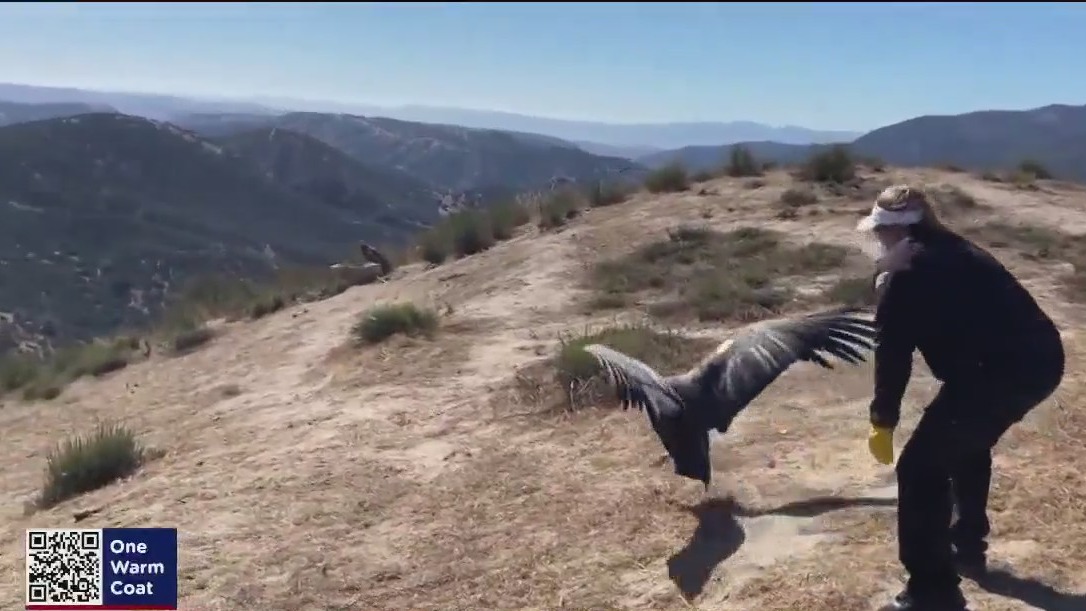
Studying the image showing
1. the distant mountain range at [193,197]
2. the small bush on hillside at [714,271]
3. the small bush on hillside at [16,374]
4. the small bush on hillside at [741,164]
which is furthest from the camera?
the distant mountain range at [193,197]

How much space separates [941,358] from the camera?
12.8 ft

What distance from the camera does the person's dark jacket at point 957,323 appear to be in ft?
12.2

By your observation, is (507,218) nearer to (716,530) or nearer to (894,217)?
(716,530)

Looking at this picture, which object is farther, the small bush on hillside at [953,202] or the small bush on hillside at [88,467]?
the small bush on hillside at [953,202]

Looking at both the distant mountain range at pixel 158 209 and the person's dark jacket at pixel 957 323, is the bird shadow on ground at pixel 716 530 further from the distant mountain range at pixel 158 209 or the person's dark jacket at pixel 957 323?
the distant mountain range at pixel 158 209

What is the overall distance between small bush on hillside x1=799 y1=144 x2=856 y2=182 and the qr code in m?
12.7

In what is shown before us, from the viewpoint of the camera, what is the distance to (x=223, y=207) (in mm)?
55188

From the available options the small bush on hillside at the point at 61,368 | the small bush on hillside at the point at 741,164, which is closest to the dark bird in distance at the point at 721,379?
the small bush on hillside at the point at 61,368

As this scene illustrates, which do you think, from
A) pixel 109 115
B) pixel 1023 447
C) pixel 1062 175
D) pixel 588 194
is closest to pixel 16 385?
pixel 588 194

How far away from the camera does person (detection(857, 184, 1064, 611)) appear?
148 inches

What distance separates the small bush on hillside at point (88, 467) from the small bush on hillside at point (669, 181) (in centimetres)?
1112

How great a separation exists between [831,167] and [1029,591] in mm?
12601

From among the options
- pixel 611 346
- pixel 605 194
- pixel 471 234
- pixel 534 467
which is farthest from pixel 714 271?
pixel 605 194

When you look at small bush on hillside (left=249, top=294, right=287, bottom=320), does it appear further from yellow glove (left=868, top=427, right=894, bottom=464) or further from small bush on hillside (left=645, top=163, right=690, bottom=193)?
yellow glove (left=868, top=427, right=894, bottom=464)
